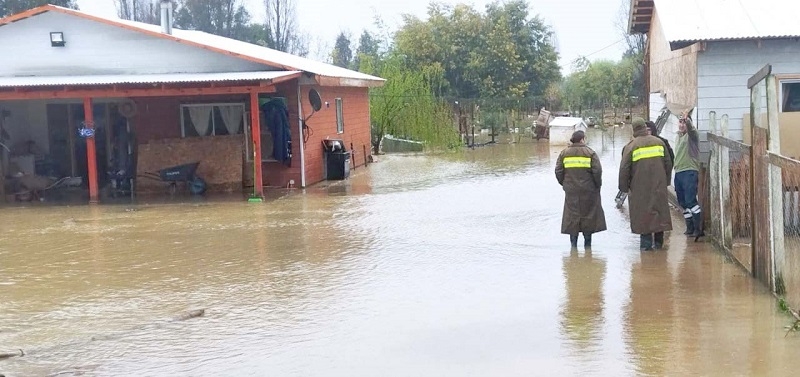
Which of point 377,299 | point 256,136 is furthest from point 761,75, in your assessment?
point 256,136

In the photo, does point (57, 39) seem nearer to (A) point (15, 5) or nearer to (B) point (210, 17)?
(A) point (15, 5)

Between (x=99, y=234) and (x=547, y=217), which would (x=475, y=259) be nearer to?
(x=547, y=217)

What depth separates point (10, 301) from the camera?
9.64 m

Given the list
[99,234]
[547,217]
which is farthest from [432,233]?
[99,234]

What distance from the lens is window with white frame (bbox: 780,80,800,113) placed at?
13.9m

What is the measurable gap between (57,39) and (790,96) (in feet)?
48.7

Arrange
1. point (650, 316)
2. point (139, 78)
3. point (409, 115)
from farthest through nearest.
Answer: point (409, 115) → point (139, 78) → point (650, 316)

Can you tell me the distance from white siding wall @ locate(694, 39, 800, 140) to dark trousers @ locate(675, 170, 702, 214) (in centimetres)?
215

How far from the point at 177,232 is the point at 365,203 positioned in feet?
13.3

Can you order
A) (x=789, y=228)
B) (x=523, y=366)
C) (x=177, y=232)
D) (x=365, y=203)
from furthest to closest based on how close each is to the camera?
(x=365, y=203)
(x=177, y=232)
(x=789, y=228)
(x=523, y=366)

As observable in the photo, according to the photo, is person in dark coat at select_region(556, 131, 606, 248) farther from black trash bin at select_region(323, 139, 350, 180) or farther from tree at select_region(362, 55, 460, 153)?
tree at select_region(362, 55, 460, 153)

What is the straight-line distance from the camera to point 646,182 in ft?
36.0

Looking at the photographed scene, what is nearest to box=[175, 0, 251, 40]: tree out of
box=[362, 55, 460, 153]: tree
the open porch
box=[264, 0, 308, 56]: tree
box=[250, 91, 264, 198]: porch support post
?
box=[264, 0, 308, 56]: tree

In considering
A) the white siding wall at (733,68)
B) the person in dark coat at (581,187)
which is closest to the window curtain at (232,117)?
the white siding wall at (733,68)
